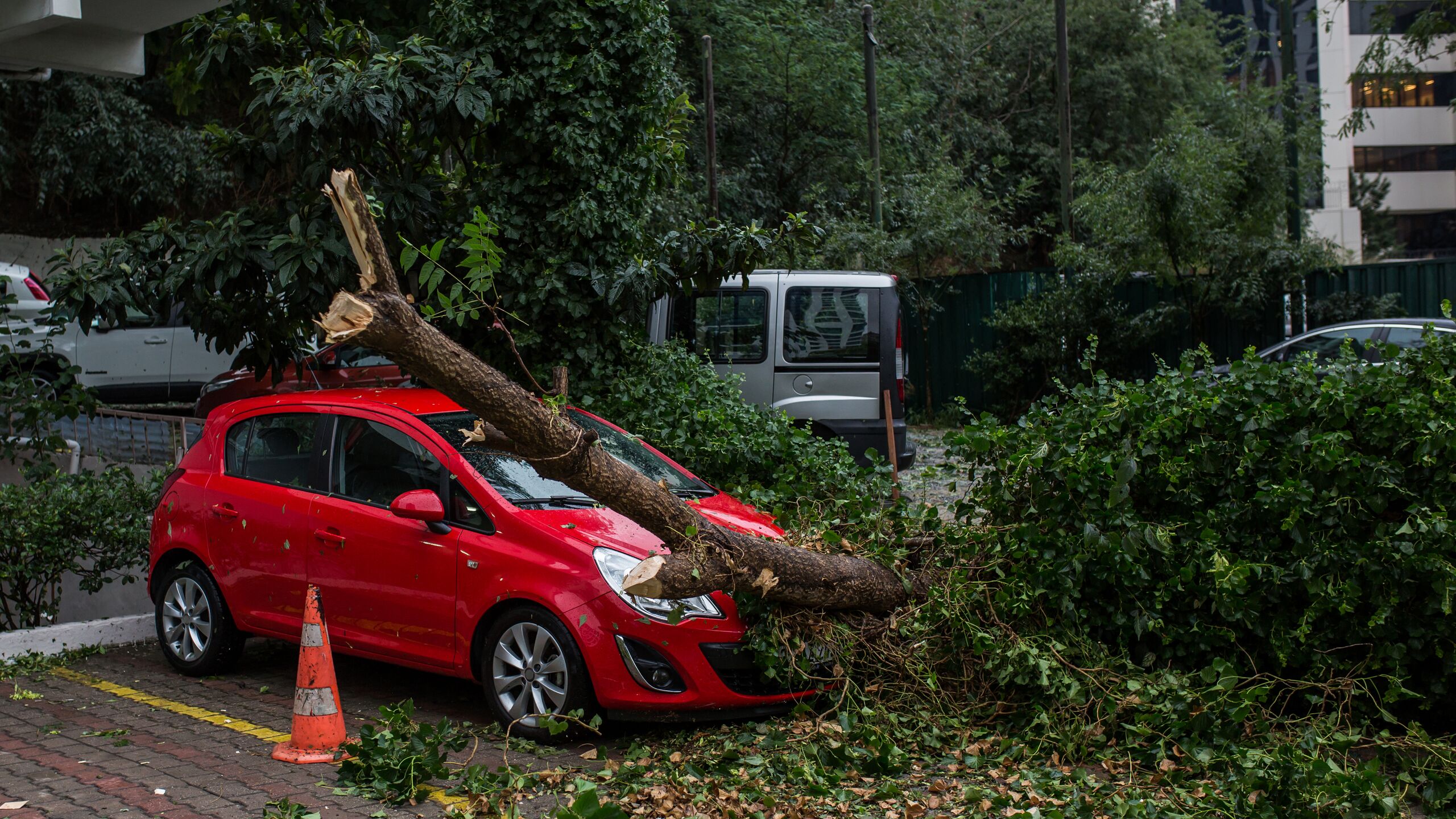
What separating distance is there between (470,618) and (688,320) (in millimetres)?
5906

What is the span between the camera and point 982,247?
18.7m

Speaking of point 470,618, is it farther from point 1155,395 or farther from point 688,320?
point 688,320

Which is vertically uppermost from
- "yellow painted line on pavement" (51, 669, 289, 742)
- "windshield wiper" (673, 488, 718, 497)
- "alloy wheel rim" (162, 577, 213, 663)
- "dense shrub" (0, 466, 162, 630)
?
"windshield wiper" (673, 488, 718, 497)

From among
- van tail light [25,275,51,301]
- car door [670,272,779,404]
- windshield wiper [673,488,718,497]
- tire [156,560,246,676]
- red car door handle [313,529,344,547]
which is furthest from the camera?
van tail light [25,275,51,301]

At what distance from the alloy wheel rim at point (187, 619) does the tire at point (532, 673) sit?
2060mm

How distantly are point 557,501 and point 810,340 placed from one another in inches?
214

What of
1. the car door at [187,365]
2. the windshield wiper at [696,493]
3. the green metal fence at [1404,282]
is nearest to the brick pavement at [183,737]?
the windshield wiper at [696,493]

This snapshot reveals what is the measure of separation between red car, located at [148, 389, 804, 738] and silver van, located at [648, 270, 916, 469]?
4020mm

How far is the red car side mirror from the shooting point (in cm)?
555

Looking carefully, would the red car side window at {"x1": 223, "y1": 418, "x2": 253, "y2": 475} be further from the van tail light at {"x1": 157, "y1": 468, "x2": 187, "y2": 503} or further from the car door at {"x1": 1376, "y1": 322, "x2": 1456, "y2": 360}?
the car door at {"x1": 1376, "y1": 322, "x2": 1456, "y2": 360}

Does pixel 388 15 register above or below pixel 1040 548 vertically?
above

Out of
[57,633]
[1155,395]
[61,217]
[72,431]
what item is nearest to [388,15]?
[72,431]

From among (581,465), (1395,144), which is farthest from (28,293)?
(1395,144)

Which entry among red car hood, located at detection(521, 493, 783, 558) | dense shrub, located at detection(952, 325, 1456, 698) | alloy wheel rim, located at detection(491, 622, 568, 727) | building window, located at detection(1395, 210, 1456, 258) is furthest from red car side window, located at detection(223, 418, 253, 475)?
building window, located at detection(1395, 210, 1456, 258)
